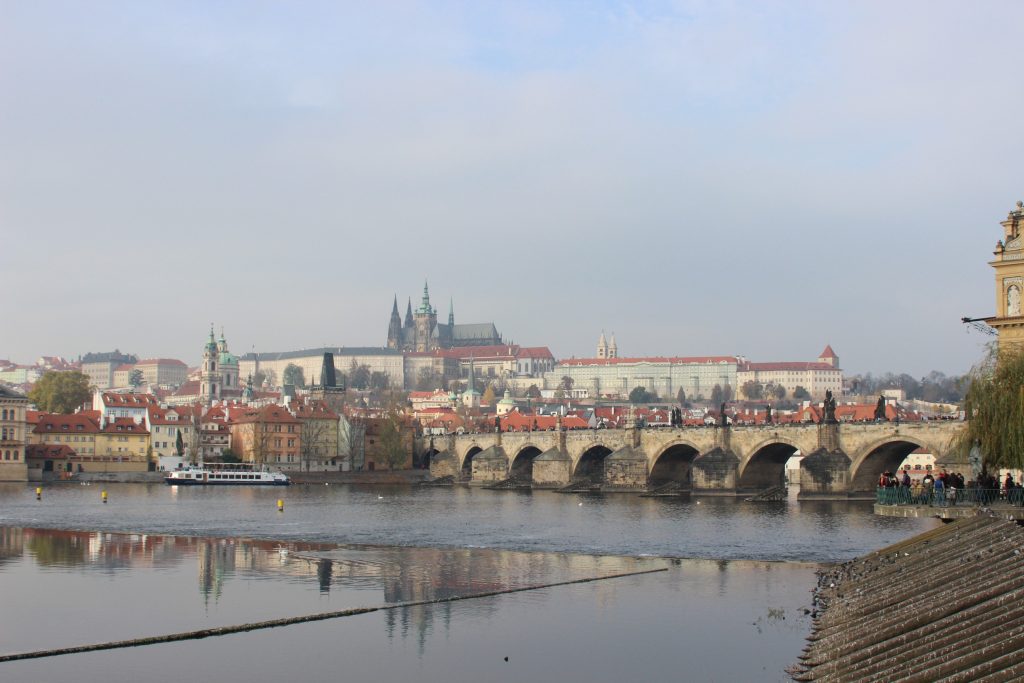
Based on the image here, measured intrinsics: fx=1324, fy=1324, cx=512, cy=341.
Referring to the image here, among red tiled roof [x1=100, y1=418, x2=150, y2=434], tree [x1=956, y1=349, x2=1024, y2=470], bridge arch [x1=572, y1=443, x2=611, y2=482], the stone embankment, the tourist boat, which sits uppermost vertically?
tree [x1=956, y1=349, x2=1024, y2=470]

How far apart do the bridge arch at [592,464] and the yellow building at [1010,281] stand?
52808mm

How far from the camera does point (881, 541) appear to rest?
1711 inches

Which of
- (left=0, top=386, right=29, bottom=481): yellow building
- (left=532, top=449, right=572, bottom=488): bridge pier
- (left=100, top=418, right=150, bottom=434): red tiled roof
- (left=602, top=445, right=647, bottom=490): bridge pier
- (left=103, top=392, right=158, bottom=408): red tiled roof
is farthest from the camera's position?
(left=103, top=392, right=158, bottom=408): red tiled roof

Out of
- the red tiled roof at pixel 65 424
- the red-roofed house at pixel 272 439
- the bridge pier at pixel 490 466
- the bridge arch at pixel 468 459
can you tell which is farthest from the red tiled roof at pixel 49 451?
the bridge pier at pixel 490 466

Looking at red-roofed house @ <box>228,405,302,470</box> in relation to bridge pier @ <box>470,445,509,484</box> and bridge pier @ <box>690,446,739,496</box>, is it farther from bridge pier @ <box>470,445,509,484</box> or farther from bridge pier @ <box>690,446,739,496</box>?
bridge pier @ <box>690,446,739,496</box>

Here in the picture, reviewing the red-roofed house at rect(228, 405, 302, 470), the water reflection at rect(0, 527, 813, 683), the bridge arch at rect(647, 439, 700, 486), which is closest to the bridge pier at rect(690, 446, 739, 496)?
the bridge arch at rect(647, 439, 700, 486)

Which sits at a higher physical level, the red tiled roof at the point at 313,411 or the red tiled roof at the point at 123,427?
the red tiled roof at the point at 313,411

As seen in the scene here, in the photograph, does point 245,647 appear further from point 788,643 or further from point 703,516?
point 703,516

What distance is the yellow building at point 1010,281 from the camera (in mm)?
37344

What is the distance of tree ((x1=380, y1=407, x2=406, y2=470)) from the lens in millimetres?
110375

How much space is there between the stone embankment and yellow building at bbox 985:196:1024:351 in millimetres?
10448

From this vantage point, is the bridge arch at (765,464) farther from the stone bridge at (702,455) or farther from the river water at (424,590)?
the river water at (424,590)

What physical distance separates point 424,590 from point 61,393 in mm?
105404

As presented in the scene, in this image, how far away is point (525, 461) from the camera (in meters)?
99.5
